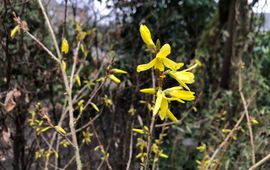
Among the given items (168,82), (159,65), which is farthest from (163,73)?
(168,82)

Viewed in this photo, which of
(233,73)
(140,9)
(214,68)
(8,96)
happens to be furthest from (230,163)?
(140,9)

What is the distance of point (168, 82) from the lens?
95.0 inches

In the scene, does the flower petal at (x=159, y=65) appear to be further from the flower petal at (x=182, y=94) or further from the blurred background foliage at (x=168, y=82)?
the blurred background foliage at (x=168, y=82)

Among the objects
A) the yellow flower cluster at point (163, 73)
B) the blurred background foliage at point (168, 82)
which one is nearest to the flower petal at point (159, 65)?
the yellow flower cluster at point (163, 73)

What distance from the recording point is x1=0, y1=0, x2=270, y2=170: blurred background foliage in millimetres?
2133

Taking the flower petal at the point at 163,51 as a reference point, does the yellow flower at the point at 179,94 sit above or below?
below

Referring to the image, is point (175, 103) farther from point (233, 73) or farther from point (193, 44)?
point (193, 44)

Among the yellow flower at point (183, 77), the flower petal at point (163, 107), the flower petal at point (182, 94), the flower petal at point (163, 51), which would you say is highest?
the flower petal at point (163, 51)

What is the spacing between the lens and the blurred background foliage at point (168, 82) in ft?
7.00

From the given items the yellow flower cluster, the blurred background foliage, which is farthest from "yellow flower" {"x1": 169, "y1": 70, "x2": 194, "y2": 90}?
the blurred background foliage

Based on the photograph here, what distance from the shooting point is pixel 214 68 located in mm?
3344

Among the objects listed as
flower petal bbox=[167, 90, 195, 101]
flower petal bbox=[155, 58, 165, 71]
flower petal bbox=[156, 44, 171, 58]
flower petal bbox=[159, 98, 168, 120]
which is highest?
flower petal bbox=[156, 44, 171, 58]

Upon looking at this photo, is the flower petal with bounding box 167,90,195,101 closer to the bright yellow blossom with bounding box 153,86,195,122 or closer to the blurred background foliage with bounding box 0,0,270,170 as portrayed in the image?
the bright yellow blossom with bounding box 153,86,195,122

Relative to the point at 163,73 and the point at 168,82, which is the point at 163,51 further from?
the point at 168,82
